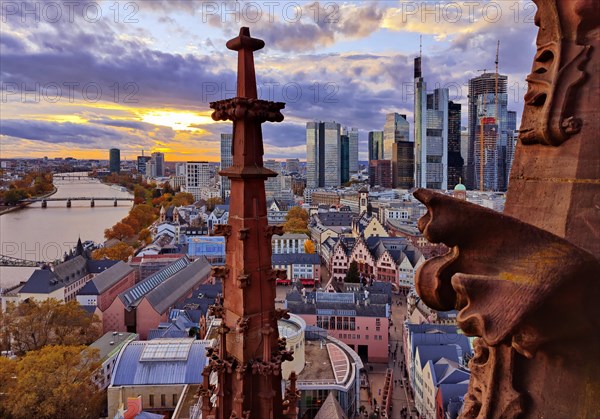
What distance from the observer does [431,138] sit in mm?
125375

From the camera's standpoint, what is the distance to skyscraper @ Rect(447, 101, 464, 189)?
133500 mm

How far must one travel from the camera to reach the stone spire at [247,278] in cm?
498

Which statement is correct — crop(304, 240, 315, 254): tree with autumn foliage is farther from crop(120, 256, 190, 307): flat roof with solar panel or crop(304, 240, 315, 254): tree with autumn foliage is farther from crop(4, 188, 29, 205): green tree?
crop(4, 188, 29, 205): green tree

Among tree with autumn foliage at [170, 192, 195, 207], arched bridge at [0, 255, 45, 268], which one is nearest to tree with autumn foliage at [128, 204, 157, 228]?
arched bridge at [0, 255, 45, 268]

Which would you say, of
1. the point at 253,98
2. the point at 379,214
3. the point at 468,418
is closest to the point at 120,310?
the point at 253,98

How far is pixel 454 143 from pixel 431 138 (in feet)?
47.1

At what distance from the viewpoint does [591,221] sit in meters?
1.91

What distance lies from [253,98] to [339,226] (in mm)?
69954

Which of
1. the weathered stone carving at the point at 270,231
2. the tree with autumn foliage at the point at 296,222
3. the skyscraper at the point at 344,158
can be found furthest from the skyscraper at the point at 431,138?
the weathered stone carving at the point at 270,231

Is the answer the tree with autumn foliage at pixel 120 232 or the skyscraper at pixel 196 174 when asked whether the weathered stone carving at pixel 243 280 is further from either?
the skyscraper at pixel 196 174

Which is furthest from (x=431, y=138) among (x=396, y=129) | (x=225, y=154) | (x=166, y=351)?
(x=166, y=351)

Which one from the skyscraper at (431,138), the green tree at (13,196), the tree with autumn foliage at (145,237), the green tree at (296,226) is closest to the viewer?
the tree with autumn foliage at (145,237)

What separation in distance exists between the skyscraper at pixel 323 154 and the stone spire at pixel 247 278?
Answer: 156208 millimetres

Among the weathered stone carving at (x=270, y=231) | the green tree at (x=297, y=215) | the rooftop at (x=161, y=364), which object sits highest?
the weathered stone carving at (x=270, y=231)
